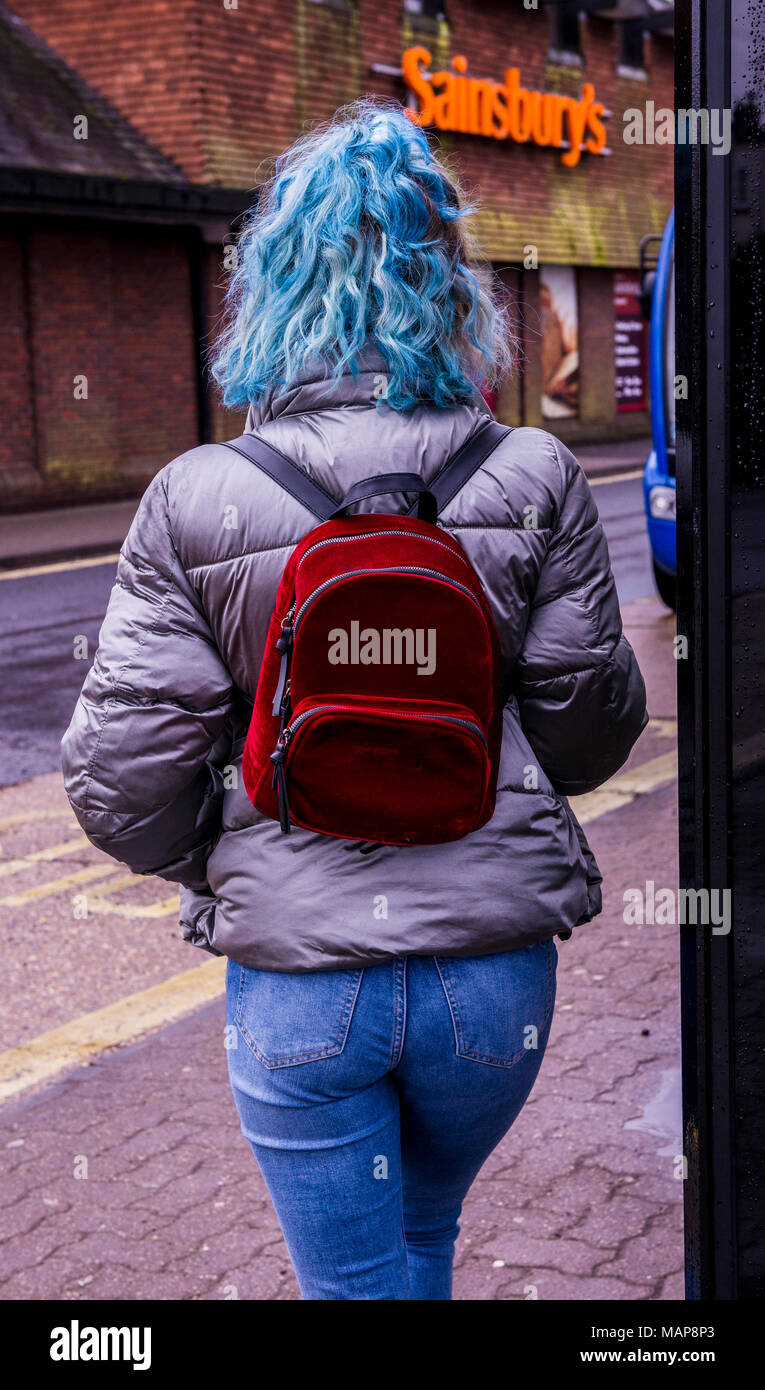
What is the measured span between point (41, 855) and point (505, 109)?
21473 mm

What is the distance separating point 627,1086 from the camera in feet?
12.8

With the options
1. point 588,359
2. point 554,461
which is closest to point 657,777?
point 554,461

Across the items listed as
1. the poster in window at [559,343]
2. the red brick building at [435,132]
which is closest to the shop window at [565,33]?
the red brick building at [435,132]

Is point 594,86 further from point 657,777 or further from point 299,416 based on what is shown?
point 299,416

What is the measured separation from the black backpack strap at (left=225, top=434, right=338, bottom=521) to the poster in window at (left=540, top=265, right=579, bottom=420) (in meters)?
25.3

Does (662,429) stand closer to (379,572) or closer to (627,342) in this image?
(379,572)

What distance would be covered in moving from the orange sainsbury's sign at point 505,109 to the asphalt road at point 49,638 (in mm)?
9547

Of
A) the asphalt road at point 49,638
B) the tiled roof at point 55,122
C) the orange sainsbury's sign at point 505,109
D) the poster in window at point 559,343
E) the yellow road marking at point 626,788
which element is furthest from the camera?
the poster in window at point 559,343

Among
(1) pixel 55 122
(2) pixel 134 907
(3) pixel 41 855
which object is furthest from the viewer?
(1) pixel 55 122

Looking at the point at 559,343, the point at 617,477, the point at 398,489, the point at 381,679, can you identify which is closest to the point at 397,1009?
the point at 381,679

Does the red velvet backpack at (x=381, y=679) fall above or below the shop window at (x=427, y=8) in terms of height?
below

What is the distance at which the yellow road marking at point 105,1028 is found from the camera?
4.13 metres

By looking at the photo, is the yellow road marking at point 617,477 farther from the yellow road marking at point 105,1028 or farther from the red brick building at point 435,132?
the yellow road marking at point 105,1028

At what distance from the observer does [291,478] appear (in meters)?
1.82
